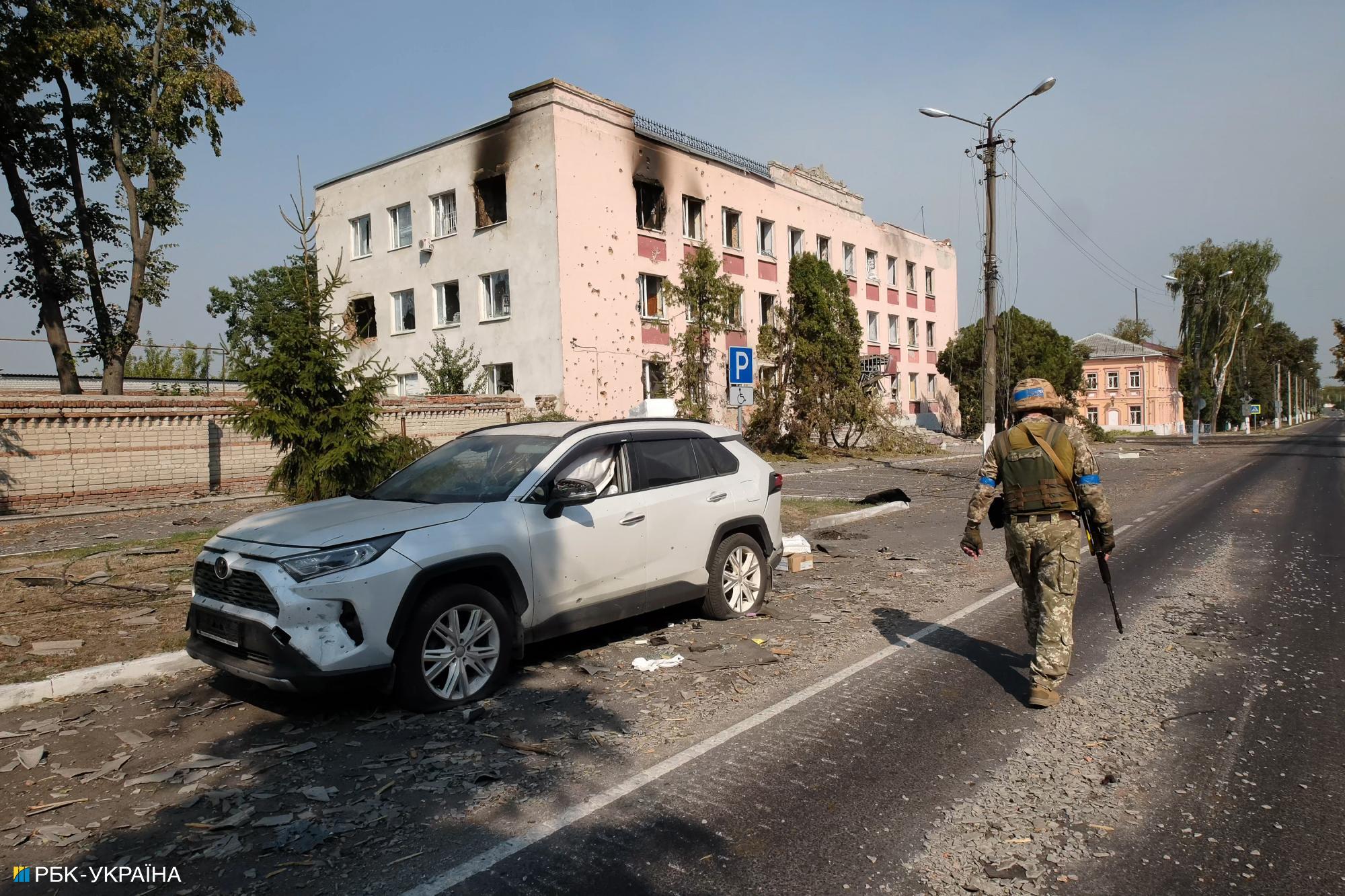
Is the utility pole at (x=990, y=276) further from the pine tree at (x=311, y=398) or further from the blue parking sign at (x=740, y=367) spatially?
the pine tree at (x=311, y=398)

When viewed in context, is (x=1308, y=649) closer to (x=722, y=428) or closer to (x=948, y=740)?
(x=948, y=740)

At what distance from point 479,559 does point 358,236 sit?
97.0 feet

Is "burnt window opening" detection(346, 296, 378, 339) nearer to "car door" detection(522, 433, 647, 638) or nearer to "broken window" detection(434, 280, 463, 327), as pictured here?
"broken window" detection(434, 280, 463, 327)

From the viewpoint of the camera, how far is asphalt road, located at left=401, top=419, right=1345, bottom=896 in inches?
130

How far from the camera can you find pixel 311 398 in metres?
9.98

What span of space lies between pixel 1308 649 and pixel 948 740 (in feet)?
11.6

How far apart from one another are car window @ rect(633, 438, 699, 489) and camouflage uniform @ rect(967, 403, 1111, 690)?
93.3 inches

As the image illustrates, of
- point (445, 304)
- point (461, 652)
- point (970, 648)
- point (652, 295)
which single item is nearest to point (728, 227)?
point (652, 295)

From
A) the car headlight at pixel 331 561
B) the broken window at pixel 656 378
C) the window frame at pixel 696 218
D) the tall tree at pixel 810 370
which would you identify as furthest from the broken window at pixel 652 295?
the car headlight at pixel 331 561

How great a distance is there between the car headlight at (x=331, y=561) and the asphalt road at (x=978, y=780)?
1.94m

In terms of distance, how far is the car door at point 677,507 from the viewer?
6582 mm

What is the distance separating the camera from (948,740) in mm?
4680

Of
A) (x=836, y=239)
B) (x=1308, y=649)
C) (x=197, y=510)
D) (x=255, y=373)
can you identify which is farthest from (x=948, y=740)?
(x=836, y=239)

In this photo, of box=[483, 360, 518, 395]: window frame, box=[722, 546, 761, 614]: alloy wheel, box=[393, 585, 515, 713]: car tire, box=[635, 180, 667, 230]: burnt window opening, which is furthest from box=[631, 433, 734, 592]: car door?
box=[635, 180, 667, 230]: burnt window opening
